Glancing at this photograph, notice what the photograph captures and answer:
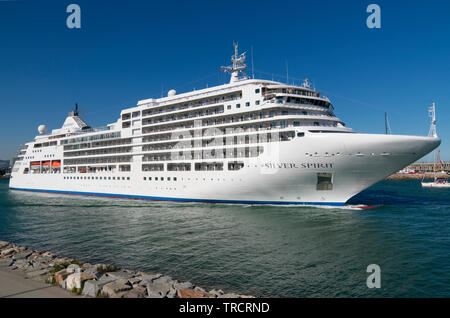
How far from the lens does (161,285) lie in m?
9.05

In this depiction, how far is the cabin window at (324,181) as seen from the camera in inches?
917

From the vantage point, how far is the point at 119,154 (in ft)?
122

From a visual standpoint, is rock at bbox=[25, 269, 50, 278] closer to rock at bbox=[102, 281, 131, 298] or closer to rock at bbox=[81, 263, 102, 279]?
rock at bbox=[81, 263, 102, 279]

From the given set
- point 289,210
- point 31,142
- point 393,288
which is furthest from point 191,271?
point 31,142

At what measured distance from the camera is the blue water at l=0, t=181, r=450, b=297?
1040cm

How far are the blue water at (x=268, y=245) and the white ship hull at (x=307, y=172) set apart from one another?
1.68 meters

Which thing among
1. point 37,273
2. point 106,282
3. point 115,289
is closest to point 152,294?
point 115,289

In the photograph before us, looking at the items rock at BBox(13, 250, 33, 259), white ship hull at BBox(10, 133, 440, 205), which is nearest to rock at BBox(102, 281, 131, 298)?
rock at BBox(13, 250, 33, 259)

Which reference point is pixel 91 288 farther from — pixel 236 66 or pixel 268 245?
pixel 236 66

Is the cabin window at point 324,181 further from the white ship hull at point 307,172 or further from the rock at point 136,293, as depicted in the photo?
the rock at point 136,293

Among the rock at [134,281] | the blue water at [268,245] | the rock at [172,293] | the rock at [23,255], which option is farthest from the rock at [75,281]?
the rock at [23,255]

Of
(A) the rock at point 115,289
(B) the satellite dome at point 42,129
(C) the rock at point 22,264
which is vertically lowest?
(C) the rock at point 22,264

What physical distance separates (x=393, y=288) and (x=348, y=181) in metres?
14.5
